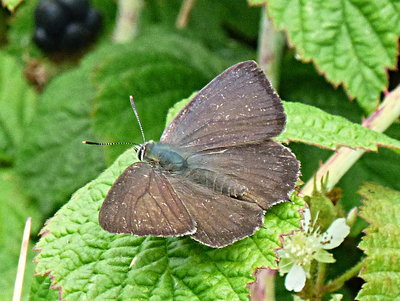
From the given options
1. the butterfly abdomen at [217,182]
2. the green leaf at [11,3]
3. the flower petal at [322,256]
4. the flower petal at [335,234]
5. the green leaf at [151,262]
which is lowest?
the flower petal at [322,256]

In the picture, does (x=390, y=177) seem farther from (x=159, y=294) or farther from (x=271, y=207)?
(x=159, y=294)

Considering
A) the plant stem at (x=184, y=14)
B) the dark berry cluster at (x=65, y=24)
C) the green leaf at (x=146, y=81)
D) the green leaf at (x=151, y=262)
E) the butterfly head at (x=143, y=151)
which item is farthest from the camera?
the plant stem at (x=184, y=14)

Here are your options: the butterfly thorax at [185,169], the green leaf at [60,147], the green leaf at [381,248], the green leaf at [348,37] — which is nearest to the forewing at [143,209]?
the butterfly thorax at [185,169]

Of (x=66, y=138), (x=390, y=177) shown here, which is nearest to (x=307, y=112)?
(x=390, y=177)

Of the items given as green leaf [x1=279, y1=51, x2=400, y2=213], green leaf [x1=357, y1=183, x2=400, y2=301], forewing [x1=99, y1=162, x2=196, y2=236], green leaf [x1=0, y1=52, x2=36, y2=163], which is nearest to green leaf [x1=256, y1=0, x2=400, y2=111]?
green leaf [x1=279, y1=51, x2=400, y2=213]

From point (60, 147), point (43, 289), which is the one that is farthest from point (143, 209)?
point (60, 147)

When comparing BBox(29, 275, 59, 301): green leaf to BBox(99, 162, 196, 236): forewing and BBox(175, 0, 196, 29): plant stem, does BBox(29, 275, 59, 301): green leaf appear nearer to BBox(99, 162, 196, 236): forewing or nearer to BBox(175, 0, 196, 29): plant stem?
BBox(99, 162, 196, 236): forewing

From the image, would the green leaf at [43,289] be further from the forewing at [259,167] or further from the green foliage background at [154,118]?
the forewing at [259,167]
